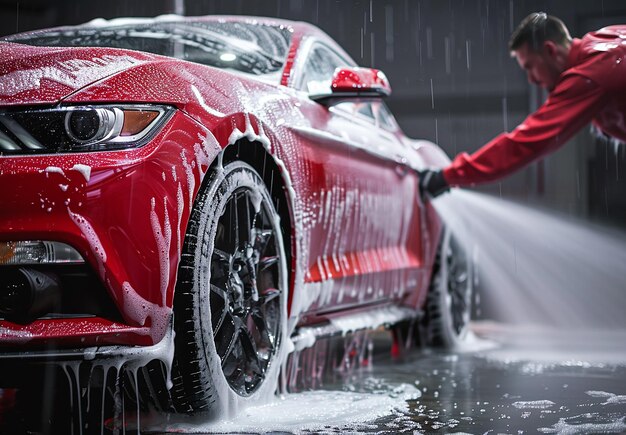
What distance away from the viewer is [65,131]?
2.94 metres

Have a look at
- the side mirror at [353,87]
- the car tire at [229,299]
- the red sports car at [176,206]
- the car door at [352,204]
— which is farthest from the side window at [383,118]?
the car tire at [229,299]

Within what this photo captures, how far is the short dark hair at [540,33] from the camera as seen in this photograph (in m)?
5.97

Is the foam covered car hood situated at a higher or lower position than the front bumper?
higher

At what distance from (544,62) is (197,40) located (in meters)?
2.47

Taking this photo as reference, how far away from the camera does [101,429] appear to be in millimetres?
3244

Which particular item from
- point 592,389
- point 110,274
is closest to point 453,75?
point 592,389

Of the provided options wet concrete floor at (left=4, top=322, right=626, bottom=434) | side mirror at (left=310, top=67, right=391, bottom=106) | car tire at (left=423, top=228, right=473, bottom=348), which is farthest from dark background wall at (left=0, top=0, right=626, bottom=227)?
side mirror at (left=310, top=67, right=391, bottom=106)

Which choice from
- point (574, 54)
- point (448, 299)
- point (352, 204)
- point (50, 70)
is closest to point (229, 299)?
point (50, 70)

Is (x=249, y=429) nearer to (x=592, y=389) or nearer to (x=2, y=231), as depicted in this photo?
(x=2, y=231)

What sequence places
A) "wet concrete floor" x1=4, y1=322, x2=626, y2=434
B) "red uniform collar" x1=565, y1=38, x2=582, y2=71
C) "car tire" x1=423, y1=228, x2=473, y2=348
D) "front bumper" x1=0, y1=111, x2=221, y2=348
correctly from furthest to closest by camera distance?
1. "car tire" x1=423, y1=228, x2=473, y2=348
2. "red uniform collar" x1=565, y1=38, x2=582, y2=71
3. "wet concrete floor" x1=4, y1=322, x2=626, y2=434
4. "front bumper" x1=0, y1=111, x2=221, y2=348

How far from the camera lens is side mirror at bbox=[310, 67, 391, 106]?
439 cm

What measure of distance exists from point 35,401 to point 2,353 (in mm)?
1231

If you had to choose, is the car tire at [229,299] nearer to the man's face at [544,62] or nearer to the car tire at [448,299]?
the car tire at [448,299]

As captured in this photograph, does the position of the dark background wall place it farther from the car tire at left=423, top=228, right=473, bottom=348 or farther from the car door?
the car door
